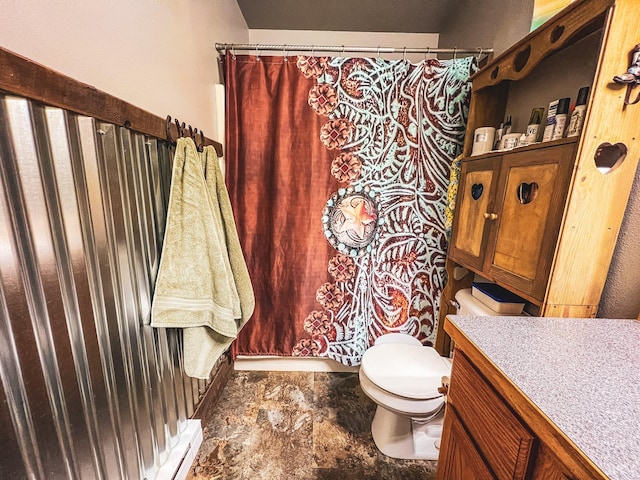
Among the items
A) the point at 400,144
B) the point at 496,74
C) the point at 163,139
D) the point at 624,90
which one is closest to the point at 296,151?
the point at 400,144

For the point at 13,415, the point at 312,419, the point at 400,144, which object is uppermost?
the point at 400,144

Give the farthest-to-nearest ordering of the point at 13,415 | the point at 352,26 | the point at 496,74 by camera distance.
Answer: the point at 352,26, the point at 496,74, the point at 13,415

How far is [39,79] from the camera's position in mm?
516

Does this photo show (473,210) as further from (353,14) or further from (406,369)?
(353,14)

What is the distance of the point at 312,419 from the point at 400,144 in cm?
163

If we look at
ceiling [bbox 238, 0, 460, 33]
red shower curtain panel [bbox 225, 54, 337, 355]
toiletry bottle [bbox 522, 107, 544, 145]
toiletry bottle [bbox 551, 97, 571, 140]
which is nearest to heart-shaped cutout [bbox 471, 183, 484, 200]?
toiletry bottle [bbox 522, 107, 544, 145]

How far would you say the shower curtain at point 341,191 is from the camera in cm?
147

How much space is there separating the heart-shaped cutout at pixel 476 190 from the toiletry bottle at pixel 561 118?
0.33m

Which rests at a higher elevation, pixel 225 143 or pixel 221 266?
pixel 225 143

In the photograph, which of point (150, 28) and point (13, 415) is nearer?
point (13, 415)

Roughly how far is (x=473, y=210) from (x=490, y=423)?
921 millimetres

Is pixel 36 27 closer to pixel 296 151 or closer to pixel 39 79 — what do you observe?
pixel 39 79

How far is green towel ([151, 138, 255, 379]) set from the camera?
0.93 meters

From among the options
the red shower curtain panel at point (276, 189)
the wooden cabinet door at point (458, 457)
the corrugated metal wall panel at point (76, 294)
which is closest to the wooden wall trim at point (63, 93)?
the corrugated metal wall panel at point (76, 294)
